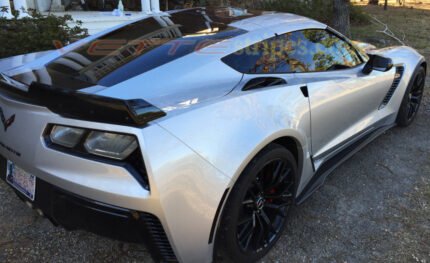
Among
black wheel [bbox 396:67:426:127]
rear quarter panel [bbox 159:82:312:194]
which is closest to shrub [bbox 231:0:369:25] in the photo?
black wheel [bbox 396:67:426:127]

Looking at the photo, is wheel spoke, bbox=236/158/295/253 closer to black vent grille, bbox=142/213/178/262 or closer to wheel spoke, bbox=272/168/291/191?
wheel spoke, bbox=272/168/291/191

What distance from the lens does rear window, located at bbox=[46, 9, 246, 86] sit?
2199 millimetres

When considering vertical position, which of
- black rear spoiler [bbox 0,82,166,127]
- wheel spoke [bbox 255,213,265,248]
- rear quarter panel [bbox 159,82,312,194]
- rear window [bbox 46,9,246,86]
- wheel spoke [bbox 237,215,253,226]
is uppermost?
rear window [bbox 46,9,246,86]

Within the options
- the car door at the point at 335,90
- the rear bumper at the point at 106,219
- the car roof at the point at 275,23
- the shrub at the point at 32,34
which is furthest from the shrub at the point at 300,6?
the rear bumper at the point at 106,219

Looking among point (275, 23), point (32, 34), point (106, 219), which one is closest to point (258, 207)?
point (106, 219)

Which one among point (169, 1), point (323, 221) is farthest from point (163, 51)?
point (169, 1)

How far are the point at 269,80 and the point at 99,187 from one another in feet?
4.07

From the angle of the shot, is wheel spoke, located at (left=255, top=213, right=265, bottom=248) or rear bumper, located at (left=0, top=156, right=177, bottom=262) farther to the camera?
wheel spoke, located at (left=255, top=213, right=265, bottom=248)

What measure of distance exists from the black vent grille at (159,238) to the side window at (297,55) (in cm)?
107

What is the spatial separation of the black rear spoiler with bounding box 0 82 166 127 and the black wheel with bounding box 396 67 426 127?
10.9 ft

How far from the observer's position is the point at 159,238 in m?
1.80

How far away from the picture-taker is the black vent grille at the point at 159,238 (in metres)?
1.75

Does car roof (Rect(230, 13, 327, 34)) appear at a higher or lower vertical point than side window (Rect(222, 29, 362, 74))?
higher

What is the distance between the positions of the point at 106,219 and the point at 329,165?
1.84 m
